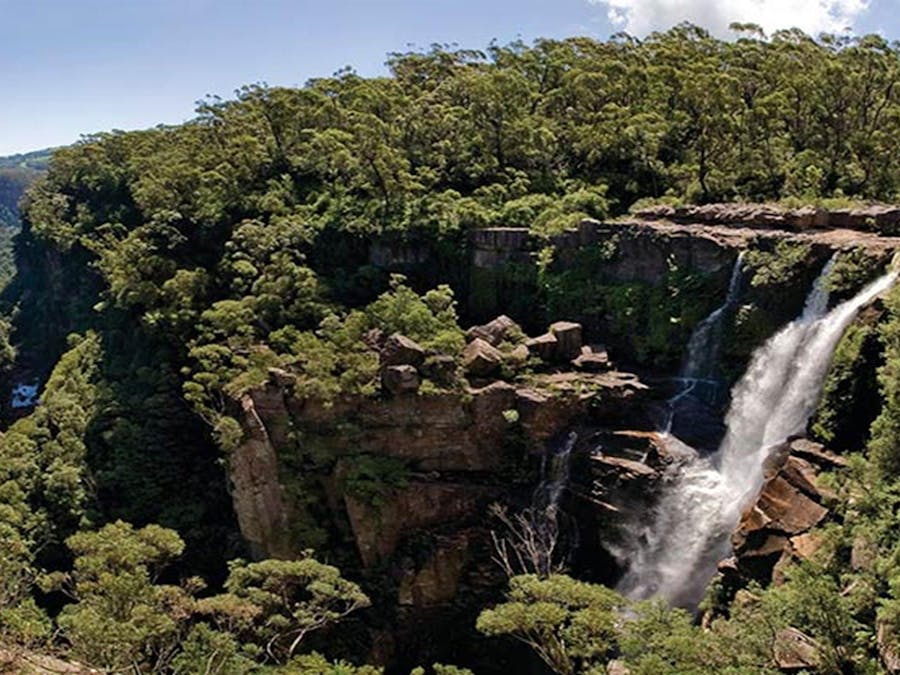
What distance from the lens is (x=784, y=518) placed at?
19.5 meters

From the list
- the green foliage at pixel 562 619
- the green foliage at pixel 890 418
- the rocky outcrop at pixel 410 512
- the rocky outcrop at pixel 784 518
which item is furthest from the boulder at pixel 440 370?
the green foliage at pixel 890 418

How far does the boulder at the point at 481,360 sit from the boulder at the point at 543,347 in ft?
4.04

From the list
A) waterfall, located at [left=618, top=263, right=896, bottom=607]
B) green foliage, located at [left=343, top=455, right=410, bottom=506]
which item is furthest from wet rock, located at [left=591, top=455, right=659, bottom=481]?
green foliage, located at [left=343, top=455, right=410, bottom=506]

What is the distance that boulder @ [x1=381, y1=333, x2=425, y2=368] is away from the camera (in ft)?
88.3

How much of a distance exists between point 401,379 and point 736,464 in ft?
35.4

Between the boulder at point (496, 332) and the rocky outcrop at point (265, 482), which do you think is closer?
the rocky outcrop at point (265, 482)

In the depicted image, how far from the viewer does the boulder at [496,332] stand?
28953 millimetres

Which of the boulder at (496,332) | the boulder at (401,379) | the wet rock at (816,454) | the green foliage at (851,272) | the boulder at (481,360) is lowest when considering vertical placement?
the wet rock at (816,454)

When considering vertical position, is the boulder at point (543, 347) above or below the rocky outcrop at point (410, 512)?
above

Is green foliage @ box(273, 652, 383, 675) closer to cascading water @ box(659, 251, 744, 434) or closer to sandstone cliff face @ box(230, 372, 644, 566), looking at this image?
sandstone cliff face @ box(230, 372, 644, 566)

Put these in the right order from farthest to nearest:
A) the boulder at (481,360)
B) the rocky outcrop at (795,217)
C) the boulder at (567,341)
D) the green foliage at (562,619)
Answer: the boulder at (567,341) < the boulder at (481,360) < the rocky outcrop at (795,217) < the green foliage at (562,619)

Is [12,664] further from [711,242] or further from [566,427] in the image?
[711,242]

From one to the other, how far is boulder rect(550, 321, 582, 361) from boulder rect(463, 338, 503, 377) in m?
2.28

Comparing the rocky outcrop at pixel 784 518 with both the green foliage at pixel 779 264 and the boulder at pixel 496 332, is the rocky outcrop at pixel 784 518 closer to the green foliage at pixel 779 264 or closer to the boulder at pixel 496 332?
the green foliage at pixel 779 264
